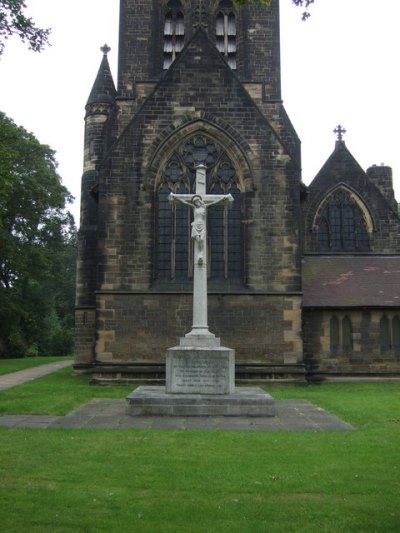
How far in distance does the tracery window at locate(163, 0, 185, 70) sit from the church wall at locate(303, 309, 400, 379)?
13.1 meters

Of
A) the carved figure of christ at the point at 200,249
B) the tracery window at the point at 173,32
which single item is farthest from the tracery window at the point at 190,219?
the tracery window at the point at 173,32

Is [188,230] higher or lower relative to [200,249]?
higher

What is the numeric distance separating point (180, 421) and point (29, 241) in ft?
99.1

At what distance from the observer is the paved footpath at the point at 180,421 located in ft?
37.9

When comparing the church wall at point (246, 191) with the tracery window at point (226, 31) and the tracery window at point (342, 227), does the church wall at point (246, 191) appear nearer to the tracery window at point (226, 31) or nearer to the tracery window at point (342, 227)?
the tracery window at point (226, 31)

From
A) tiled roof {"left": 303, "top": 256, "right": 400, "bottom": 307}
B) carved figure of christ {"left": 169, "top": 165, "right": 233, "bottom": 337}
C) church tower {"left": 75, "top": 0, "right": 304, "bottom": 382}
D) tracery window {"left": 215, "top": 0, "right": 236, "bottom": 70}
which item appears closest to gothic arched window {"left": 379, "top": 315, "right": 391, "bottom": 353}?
tiled roof {"left": 303, "top": 256, "right": 400, "bottom": 307}

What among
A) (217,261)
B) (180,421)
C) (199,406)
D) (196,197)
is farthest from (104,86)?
(180,421)

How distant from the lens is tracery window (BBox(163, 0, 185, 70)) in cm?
2725

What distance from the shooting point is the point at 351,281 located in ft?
78.6

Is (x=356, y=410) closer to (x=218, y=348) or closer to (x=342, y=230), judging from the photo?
(x=218, y=348)

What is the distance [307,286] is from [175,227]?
18.7 feet

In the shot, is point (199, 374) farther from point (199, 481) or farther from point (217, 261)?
point (217, 261)

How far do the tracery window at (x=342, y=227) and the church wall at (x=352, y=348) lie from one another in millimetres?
7116

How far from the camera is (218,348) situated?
567 inches
